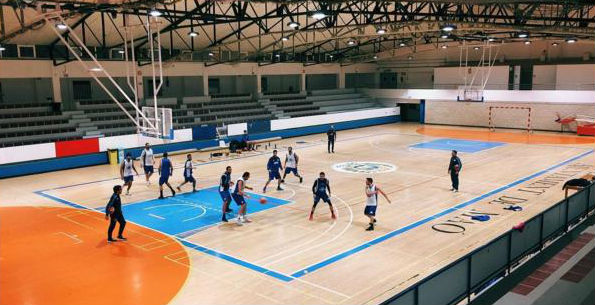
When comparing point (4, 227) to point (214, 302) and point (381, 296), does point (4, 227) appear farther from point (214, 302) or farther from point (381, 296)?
point (381, 296)

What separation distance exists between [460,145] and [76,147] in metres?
24.3

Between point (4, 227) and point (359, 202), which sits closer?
point (4, 227)

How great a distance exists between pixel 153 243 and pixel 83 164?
51.3 ft

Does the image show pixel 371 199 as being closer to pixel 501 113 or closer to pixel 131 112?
pixel 131 112

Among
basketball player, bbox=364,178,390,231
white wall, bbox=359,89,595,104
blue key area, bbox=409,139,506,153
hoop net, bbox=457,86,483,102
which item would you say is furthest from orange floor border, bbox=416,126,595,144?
basketball player, bbox=364,178,390,231

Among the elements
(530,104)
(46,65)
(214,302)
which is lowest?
(214,302)

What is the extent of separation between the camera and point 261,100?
144 ft

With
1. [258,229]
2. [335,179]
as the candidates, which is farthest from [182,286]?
[335,179]

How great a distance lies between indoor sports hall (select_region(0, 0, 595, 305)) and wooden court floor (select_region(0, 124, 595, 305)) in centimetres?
8

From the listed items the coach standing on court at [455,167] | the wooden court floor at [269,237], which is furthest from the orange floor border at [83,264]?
the coach standing on court at [455,167]

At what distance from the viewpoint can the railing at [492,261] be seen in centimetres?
810

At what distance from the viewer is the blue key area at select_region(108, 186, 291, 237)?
15969 mm

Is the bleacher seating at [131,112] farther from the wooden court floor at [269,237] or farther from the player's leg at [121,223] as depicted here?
the player's leg at [121,223]

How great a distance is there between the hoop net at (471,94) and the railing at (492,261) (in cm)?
2982
